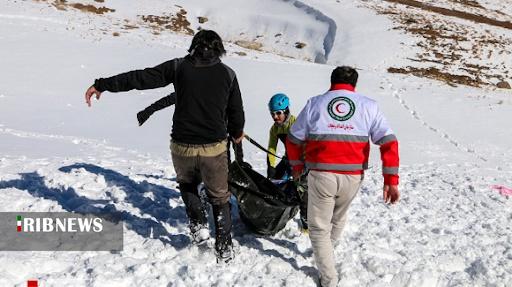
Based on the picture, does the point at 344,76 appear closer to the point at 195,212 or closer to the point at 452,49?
the point at 195,212

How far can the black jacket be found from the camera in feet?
13.9

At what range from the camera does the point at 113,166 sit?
25.3 ft

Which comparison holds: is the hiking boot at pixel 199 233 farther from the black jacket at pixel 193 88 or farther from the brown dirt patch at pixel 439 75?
the brown dirt patch at pixel 439 75

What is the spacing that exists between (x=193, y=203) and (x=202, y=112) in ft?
3.18

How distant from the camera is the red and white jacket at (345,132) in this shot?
→ 4.08m

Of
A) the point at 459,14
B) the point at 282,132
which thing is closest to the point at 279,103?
the point at 282,132

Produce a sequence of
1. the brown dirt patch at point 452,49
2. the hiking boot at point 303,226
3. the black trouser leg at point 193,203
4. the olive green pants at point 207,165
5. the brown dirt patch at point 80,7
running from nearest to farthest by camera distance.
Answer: the olive green pants at point 207,165, the black trouser leg at point 193,203, the hiking boot at point 303,226, the brown dirt patch at point 452,49, the brown dirt patch at point 80,7

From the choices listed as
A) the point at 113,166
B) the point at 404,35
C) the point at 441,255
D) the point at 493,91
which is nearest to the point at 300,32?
the point at 404,35

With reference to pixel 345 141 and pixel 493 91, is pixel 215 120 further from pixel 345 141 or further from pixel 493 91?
pixel 493 91

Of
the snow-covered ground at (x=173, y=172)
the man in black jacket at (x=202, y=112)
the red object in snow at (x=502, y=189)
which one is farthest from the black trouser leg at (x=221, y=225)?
the red object in snow at (x=502, y=189)

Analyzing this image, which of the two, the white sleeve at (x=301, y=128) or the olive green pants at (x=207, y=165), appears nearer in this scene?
the white sleeve at (x=301, y=128)

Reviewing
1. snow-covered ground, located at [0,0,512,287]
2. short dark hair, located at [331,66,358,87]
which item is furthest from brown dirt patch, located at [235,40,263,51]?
short dark hair, located at [331,66,358,87]

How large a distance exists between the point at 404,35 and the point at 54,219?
1044 inches

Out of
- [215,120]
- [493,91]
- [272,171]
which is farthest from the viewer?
[493,91]
